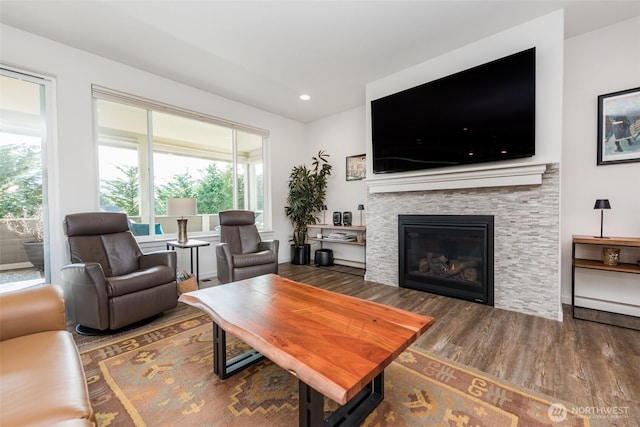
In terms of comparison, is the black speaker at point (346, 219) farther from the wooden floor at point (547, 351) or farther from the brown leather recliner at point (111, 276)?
the brown leather recliner at point (111, 276)

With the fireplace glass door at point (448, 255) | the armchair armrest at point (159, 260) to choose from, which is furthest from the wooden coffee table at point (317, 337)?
the fireplace glass door at point (448, 255)

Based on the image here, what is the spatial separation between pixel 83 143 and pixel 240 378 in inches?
117

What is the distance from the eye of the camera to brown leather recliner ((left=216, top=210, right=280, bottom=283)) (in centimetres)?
323

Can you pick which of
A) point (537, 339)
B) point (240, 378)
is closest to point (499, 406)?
point (537, 339)

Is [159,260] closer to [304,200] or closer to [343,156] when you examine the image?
[304,200]

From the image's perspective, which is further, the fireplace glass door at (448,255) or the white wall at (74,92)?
the fireplace glass door at (448,255)

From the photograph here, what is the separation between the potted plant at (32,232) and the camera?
2619 mm

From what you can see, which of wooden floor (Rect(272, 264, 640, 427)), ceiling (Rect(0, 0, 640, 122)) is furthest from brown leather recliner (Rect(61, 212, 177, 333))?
wooden floor (Rect(272, 264, 640, 427))

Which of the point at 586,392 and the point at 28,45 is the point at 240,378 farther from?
the point at 28,45

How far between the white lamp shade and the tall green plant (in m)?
1.92

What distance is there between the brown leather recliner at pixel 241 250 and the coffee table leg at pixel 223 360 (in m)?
1.52

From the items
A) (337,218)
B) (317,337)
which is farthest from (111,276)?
(337,218)

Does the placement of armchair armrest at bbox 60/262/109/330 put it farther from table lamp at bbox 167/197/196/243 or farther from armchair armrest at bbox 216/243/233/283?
armchair armrest at bbox 216/243/233/283

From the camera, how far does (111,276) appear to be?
262 cm
